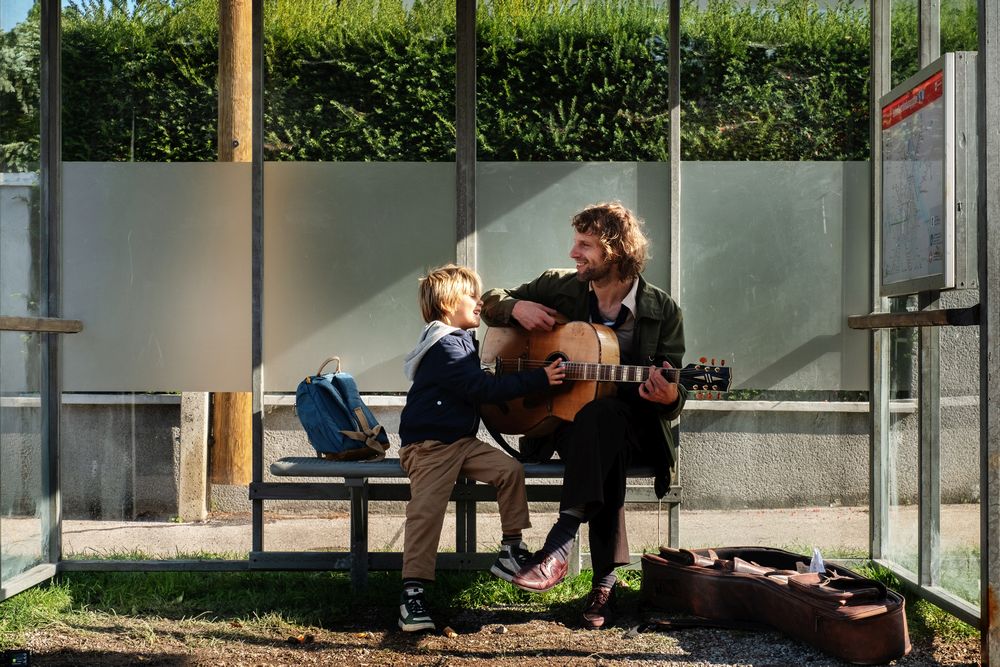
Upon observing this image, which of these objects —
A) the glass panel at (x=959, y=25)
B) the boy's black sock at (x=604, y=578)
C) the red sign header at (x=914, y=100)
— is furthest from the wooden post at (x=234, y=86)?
the glass panel at (x=959, y=25)

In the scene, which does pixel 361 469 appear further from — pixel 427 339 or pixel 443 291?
pixel 443 291

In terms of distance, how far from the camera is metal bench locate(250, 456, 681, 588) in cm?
476

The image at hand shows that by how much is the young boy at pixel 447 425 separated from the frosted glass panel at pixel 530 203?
2.82 feet

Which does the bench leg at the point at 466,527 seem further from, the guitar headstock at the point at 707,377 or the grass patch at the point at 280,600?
the guitar headstock at the point at 707,377

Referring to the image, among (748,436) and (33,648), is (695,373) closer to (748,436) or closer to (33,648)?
(748,436)

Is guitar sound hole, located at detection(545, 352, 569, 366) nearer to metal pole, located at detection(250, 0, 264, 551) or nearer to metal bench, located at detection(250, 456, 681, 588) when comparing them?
metal bench, located at detection(250, 456, 681, 588)

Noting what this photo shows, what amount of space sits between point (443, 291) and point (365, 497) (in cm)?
112

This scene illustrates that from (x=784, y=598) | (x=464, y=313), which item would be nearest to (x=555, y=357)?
(x=464, y=313)

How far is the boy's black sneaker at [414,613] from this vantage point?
4.19 metres

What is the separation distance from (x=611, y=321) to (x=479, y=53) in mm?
1616

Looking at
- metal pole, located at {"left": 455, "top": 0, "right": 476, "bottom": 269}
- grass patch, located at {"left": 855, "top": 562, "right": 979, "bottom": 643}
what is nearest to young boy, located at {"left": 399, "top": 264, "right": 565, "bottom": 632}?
metal pole, located at {"left": 455, "top": 0, "right": 476, "bottom": 269}

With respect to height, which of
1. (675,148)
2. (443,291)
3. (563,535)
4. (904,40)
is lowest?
(563,535)

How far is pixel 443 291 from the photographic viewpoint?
14.7ft

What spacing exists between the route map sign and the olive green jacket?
3.33 ft
